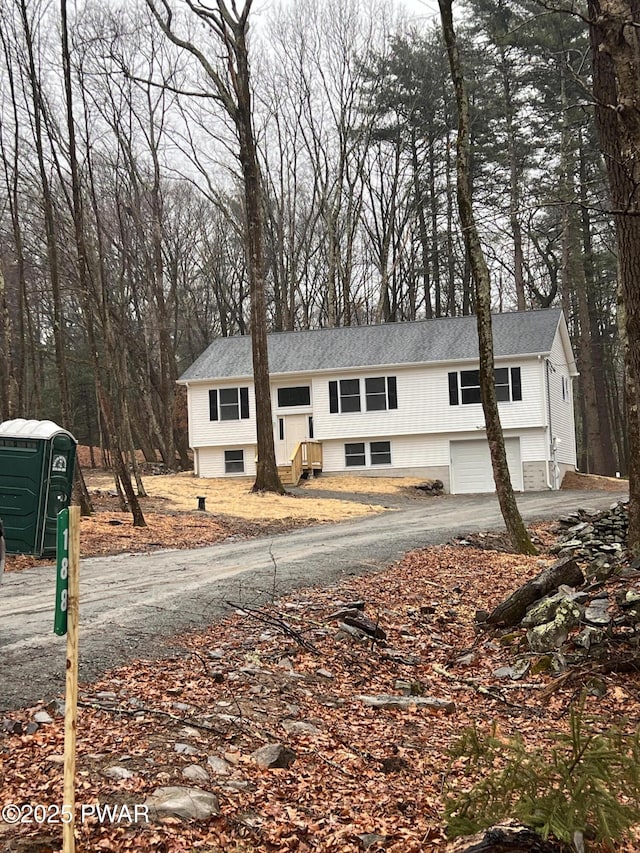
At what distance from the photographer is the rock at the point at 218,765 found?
13.5ft


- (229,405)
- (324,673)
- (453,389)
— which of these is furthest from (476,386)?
(324,673)

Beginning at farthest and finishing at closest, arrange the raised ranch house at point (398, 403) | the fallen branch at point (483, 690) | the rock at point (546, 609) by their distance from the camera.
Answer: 1. the raised ranch house at point (398, 403)
2. the rock at point (546, 609)
3. the fallen branch at point (483, 690)

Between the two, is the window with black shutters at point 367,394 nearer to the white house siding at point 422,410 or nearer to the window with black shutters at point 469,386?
the white house siding at point 422,410

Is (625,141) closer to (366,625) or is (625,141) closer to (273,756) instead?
(366,625)

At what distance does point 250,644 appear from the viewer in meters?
6.70

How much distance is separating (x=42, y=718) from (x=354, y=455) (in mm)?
27145

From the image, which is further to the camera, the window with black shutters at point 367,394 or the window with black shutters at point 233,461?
the window with black shutters at point 233,461

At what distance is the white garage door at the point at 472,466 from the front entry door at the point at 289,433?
5867 mm

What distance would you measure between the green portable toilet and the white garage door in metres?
21.0

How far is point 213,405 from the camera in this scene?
32.8m

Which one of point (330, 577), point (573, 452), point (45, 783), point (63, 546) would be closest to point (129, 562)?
point (330, 577)

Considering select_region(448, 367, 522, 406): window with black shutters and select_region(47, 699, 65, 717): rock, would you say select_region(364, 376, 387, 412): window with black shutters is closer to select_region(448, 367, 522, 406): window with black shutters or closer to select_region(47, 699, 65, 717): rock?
select_region(448, 367, 522, 406): window with black shutters

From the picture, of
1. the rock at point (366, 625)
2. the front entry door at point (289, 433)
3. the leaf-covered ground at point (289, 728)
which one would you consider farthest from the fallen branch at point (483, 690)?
the front entry door at point (289, 433)

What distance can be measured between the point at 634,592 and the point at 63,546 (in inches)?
224
